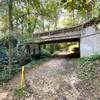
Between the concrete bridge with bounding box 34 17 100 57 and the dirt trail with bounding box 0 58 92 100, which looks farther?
the concrete bridge with bounding box 34 17 100 57

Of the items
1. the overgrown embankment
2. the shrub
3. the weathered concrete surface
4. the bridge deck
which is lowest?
the shrub

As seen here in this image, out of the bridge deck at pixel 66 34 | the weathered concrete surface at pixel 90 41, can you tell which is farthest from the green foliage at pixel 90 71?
the bridge deck at pixel 66 34

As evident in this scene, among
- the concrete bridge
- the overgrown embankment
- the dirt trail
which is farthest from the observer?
the concrete bridge

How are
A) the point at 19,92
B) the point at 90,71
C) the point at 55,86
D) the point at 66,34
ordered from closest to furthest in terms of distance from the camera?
the point at 19,92, the point at 55,86, the point at 90,71, the point at 66,34

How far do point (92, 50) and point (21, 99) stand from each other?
7923 mm

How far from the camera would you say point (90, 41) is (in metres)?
13.8

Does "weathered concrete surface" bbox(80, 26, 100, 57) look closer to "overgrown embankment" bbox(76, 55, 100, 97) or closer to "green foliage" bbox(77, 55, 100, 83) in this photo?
"green foliage" bbox(77, 55, 100, 83)

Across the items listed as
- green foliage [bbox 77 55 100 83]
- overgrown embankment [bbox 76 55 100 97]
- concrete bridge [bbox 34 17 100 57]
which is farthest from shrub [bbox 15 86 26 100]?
concrete bridge [bbox 34 17 100 57]

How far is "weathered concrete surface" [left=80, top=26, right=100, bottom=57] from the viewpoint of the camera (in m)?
12.7

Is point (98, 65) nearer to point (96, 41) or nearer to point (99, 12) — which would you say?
point (96, 41)

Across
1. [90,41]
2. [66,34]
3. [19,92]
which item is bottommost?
[19,92]

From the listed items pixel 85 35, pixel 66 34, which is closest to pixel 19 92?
pixel 85 35

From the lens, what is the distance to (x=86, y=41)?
14438 millimetres

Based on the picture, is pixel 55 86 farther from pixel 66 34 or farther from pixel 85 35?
pixel 66 34
